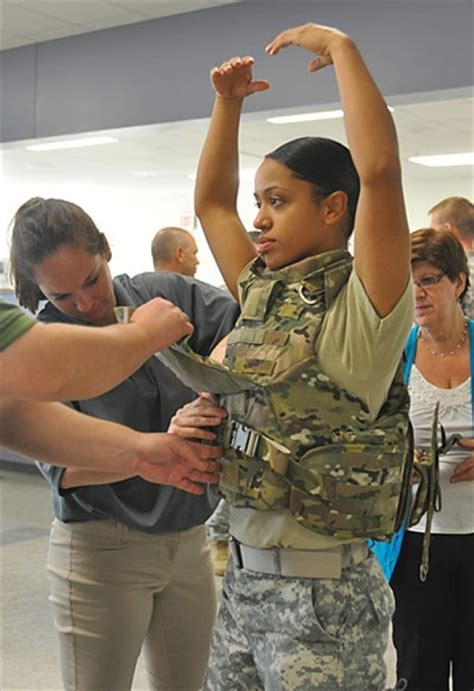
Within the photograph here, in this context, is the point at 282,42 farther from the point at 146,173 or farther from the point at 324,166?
the point at 146,173

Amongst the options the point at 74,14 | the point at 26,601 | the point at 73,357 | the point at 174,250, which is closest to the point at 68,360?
the point at 73,357

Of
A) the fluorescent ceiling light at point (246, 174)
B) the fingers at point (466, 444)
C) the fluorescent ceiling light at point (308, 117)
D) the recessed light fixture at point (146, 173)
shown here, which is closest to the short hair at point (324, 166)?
the fingers at point (466, 444)

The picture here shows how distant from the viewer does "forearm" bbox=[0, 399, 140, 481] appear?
65.4 inches

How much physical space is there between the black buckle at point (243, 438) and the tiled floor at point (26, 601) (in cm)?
231

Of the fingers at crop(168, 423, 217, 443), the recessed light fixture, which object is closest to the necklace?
the fingers at crop(168, 423, 217, 443)

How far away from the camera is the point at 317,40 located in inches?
57.4

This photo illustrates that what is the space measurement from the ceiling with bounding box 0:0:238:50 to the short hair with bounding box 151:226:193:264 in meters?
1.78

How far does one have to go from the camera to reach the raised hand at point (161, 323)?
1344 millimetres

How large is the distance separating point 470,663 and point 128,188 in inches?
417

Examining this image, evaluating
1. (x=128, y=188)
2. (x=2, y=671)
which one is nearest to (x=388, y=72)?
(x=2, y=671)

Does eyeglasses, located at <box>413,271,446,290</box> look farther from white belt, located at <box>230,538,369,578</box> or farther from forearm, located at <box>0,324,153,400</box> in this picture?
forearm, located at <box>0,324,153,400</box>

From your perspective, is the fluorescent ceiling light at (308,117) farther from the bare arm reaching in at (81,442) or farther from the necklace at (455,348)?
the bare arm reaching in at (81,442)

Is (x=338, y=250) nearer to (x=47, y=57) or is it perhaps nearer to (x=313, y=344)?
(x=313, y=344)

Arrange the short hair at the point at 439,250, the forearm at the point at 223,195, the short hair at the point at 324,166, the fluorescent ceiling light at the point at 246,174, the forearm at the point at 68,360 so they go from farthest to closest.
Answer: the fluorescent ceiling light at the point at 246,174
the short hair at the point at 439,250
the forearm at the point at 223,195
the short hair at the point at 324,166
the forearm at the point at 68,360
